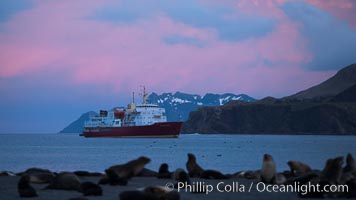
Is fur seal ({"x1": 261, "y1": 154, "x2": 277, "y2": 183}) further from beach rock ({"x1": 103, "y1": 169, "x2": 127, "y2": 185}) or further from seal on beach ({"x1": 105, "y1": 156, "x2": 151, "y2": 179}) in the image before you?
beach rock ({"x1": 103, "y1": 169, "x2": 127, "y2": 185})

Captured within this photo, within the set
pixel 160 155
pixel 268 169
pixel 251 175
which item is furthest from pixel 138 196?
pixel 160 155

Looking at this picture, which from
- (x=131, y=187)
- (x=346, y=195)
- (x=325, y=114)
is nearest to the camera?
(x=346, y=195)

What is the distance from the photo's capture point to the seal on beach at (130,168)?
14992 millimetres

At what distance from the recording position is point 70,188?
13219 millimetres

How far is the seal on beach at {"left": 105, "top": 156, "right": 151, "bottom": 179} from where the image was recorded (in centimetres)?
1499

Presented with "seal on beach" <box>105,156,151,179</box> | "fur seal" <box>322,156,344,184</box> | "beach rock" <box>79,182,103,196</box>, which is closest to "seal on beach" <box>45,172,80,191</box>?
"beach rock" <box>79,182,103,196</box>

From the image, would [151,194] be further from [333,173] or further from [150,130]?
[150,130]

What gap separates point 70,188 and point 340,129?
7201 inches

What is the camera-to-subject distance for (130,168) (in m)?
15.4

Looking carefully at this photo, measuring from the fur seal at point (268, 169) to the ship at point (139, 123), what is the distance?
80140 mm

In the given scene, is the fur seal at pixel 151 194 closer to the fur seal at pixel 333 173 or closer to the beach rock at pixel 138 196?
the beach rock at pixel 138 196

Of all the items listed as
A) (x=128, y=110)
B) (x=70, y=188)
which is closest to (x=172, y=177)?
(x=70, y=188)

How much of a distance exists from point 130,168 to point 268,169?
11.1 feet

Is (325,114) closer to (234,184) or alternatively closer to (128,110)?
(128,110)
